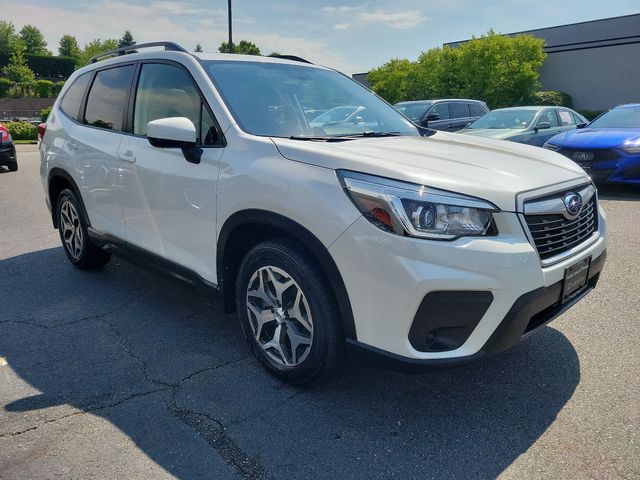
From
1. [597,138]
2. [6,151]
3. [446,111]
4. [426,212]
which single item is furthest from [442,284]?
[6,151]

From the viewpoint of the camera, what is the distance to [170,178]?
135 inches

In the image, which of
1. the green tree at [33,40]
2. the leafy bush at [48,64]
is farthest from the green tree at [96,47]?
the green tree at [33,40]

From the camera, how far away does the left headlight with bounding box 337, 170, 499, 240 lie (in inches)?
92.4

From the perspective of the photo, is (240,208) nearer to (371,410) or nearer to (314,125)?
(314,125)

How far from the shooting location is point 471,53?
31391 millimetres

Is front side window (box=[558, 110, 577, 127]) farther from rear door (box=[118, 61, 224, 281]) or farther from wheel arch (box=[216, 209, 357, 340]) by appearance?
wheel arch (box=[216, 209, 357, 340])

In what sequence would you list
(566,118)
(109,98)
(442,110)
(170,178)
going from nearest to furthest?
(170,178), (109,98), (566,118), (442,110)

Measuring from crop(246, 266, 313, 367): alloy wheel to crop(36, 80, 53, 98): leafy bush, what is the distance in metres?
62.4

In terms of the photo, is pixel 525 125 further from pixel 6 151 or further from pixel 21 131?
pixel 21 131

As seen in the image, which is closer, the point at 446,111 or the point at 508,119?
the point at 508,119

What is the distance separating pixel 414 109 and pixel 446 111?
103 centimetres

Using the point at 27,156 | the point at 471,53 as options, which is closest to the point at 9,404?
the point at 27,156

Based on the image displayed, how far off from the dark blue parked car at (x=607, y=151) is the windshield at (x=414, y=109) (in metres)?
3.83

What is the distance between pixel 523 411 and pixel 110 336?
2669 millimetres
